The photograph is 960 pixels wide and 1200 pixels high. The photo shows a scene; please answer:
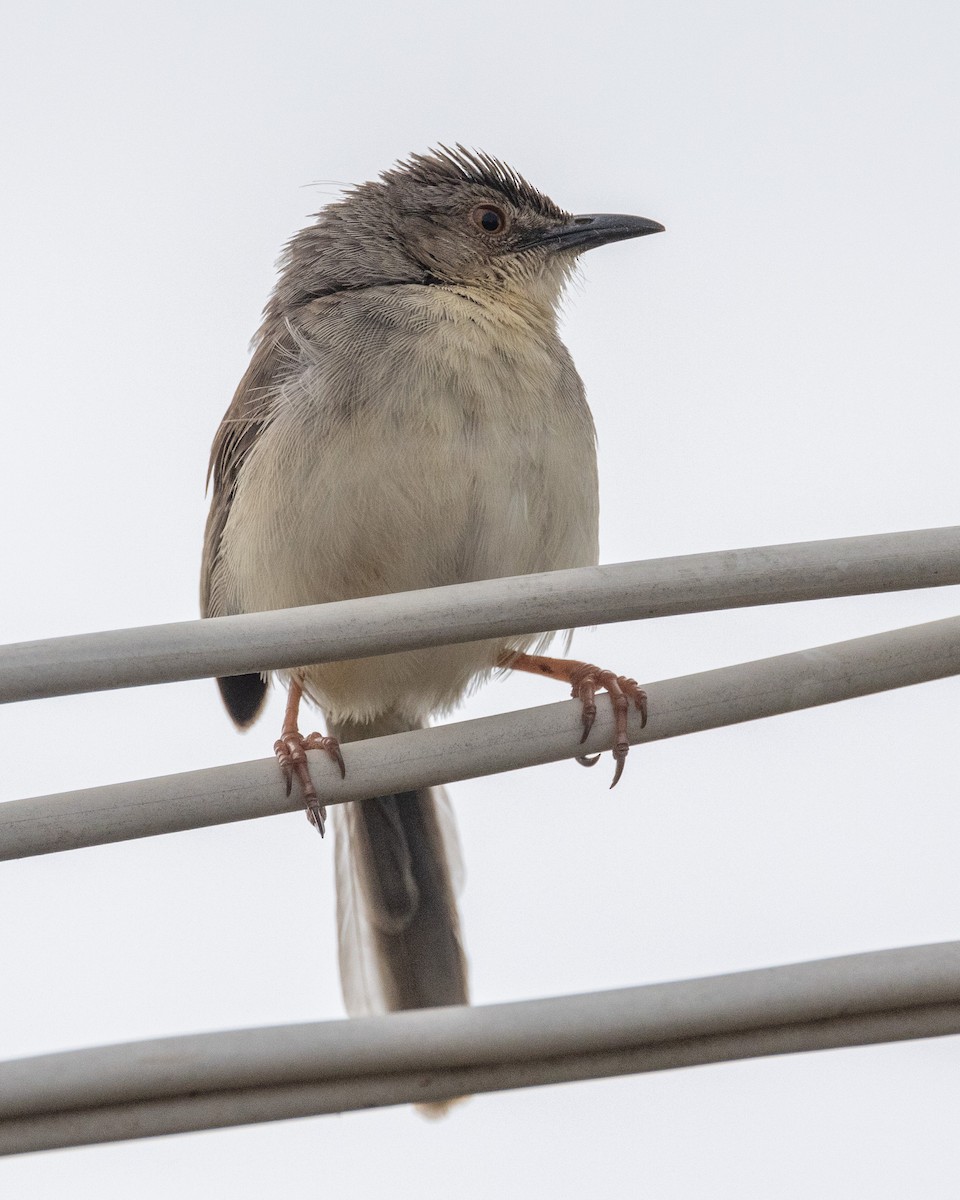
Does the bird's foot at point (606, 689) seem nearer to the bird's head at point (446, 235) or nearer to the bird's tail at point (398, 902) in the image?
the bird's tail at point (398, 902)

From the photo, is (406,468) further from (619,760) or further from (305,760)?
(305,760)

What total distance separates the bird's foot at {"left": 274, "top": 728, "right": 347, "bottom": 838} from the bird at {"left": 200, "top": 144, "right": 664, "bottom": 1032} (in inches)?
0.6

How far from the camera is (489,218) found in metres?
5.05

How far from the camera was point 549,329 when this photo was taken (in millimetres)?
Result: 4598

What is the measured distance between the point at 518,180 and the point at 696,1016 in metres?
4.05

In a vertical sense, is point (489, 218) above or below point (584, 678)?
above

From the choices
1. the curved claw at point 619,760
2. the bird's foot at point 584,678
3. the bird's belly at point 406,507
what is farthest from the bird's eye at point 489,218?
the curved claw at point 619,760

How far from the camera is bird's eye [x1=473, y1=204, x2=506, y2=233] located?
502 cm

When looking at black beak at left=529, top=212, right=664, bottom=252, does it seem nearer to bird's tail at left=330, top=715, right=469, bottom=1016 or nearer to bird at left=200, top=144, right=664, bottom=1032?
bird at left=200, top=144, right=664, bottom=1032

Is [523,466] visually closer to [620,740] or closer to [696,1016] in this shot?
[620,740]

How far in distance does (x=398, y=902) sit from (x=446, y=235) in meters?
2.34

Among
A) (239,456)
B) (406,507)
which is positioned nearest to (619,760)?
(406,507)

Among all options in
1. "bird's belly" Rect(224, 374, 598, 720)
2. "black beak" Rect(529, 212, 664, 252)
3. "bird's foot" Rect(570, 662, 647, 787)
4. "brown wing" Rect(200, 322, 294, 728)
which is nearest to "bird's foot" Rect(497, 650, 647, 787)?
"bird's foot" Rect(570, 662, 647, 787)

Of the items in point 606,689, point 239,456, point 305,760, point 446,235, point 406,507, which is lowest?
point 305,760
